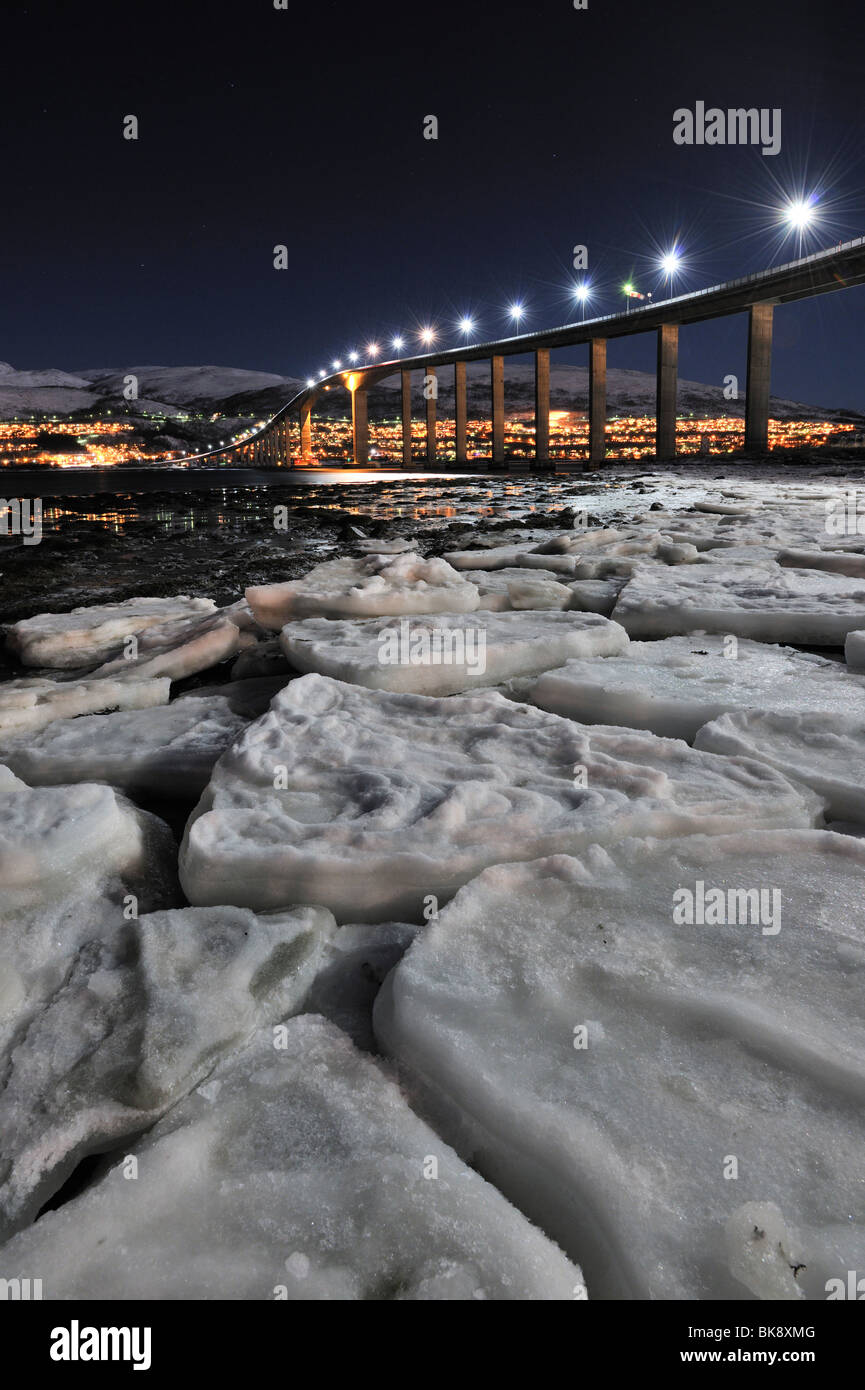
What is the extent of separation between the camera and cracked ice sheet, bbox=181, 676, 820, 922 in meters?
2.22

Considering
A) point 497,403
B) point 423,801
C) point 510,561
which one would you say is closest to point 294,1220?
point 423,801

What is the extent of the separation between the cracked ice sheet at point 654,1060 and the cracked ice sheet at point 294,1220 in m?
0.11

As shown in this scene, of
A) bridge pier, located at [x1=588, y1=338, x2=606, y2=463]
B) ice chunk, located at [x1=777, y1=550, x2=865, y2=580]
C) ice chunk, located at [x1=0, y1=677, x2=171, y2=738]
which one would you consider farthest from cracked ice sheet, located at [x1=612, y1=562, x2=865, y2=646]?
bridge pier, located at [x1=588, y1=338, x2=606, y2=463]

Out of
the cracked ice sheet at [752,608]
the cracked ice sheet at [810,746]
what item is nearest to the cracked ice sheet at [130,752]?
the cracked ice sheet at [810,746]

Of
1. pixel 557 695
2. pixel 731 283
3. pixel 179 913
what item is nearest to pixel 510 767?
pixel 557 695

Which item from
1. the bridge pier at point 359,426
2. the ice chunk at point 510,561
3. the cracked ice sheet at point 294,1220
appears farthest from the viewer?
the bridge pier at point 359,426

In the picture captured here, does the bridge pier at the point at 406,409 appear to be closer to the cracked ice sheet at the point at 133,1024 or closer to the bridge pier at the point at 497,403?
the bridge pier at the point at 497,403

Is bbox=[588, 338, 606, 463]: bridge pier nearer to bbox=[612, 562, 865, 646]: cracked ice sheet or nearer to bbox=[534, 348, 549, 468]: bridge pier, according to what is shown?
bbox=[534, 348, 549, 468]: bridge pier

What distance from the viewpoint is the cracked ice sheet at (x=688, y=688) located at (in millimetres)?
3434

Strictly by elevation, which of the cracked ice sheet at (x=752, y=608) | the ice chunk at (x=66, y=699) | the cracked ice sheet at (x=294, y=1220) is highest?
the cracked ice sheet at (x=752, y=608)

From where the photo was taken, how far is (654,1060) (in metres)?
1.62

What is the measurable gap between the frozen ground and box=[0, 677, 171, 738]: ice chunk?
0.06ft

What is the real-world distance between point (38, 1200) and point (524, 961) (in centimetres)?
112
